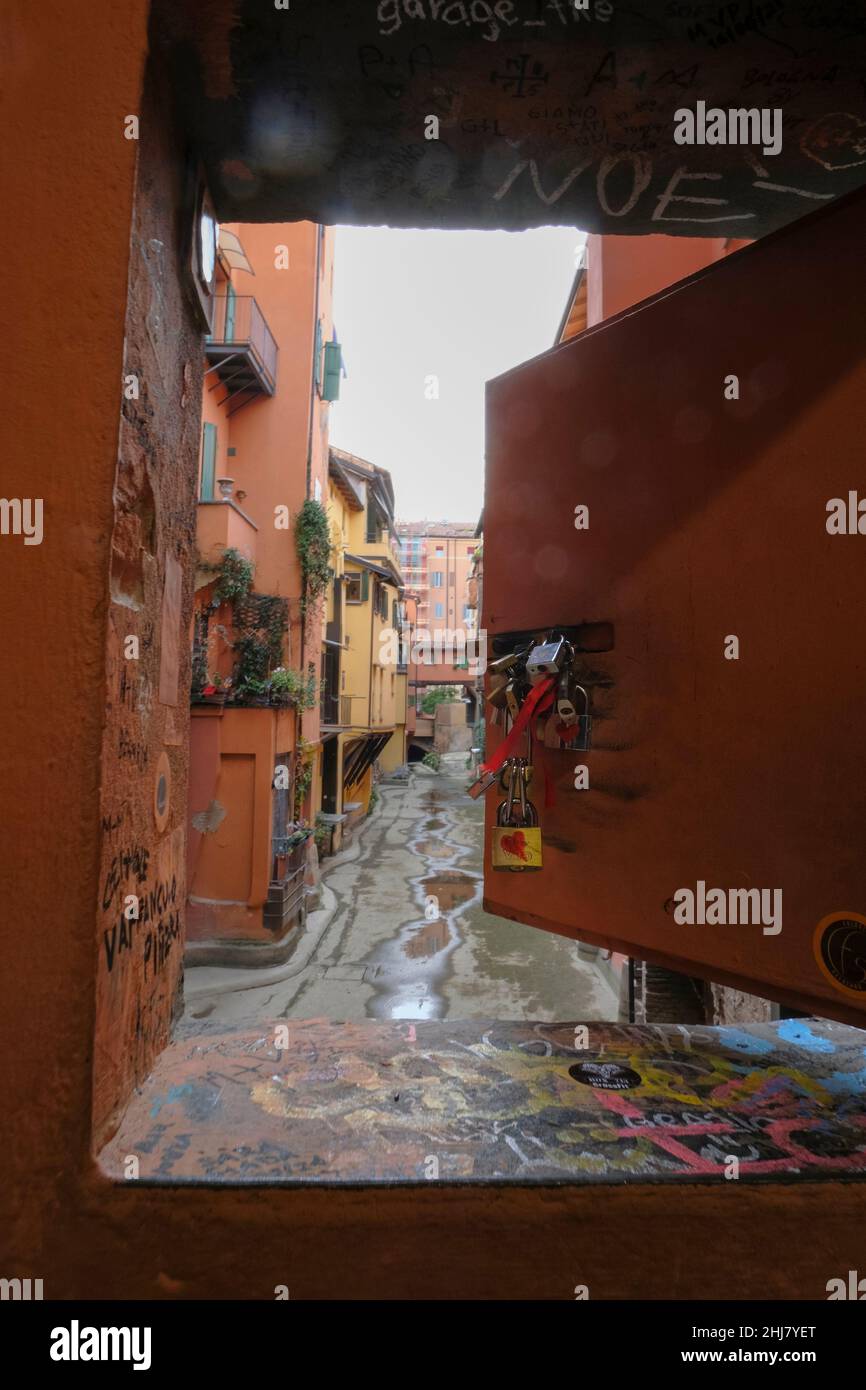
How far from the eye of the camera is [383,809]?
86.8 ft

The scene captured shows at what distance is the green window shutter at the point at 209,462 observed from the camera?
39.6 feet

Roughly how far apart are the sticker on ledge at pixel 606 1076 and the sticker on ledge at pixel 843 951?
547 mm

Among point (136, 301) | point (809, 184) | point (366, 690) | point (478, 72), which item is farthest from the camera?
point (366, 690)

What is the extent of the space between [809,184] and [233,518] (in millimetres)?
10847

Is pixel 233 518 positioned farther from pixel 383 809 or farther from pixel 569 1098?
pixel 383 809

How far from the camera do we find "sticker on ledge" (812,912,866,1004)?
1387mm

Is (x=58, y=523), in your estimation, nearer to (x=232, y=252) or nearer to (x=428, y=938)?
(x=428, y=938)

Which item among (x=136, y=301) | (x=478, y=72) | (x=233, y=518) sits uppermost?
(x=233, y=518)

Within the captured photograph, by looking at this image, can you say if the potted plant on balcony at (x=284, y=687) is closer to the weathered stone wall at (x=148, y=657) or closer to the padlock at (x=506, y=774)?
the weathered stone wall at (x=148, y=657)

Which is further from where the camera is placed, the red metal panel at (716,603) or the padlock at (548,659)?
the padlock at (548,659)

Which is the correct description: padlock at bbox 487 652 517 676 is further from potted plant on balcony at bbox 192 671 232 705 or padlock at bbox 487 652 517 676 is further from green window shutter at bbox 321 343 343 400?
green window shutter at bbox 321 343 343 400

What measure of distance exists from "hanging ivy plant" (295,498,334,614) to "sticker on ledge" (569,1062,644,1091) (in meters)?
12.0

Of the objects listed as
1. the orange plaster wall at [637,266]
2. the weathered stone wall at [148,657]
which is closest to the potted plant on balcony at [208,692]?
the orange plaster wall at [637,266]
